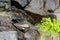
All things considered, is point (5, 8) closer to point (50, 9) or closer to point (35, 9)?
point (35, 9)

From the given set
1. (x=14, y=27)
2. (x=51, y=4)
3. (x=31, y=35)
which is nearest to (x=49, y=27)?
(x=31, y=35)

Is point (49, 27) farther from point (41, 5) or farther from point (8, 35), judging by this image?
point (8, 35)

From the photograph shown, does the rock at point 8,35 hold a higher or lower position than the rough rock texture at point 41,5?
lower

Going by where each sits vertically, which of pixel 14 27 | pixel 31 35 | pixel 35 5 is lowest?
pixel 31 35

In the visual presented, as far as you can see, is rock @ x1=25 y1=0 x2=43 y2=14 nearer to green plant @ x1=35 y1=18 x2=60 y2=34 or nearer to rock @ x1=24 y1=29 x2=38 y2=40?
green plant @ x1=35 y1=18 x2=60 y2=34

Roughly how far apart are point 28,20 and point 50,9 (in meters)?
0.77

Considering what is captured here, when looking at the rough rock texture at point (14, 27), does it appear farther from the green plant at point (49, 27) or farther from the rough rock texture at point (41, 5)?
the rough rock texture at point (41, 5)

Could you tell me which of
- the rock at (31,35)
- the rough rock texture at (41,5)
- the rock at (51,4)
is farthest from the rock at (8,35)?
the rock at (51,4)

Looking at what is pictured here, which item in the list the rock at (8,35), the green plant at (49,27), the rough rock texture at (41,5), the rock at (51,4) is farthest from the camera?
the rock at (51,4)

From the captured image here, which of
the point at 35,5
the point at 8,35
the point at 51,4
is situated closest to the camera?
the point at 8,35

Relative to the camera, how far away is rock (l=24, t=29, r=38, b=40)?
4652mm

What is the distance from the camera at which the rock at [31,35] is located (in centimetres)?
465

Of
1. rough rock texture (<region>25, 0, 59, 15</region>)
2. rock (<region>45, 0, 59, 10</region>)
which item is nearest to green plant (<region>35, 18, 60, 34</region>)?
rough rock texture (<region>25, 0, 59, 15</region>)

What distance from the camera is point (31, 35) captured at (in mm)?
4699
